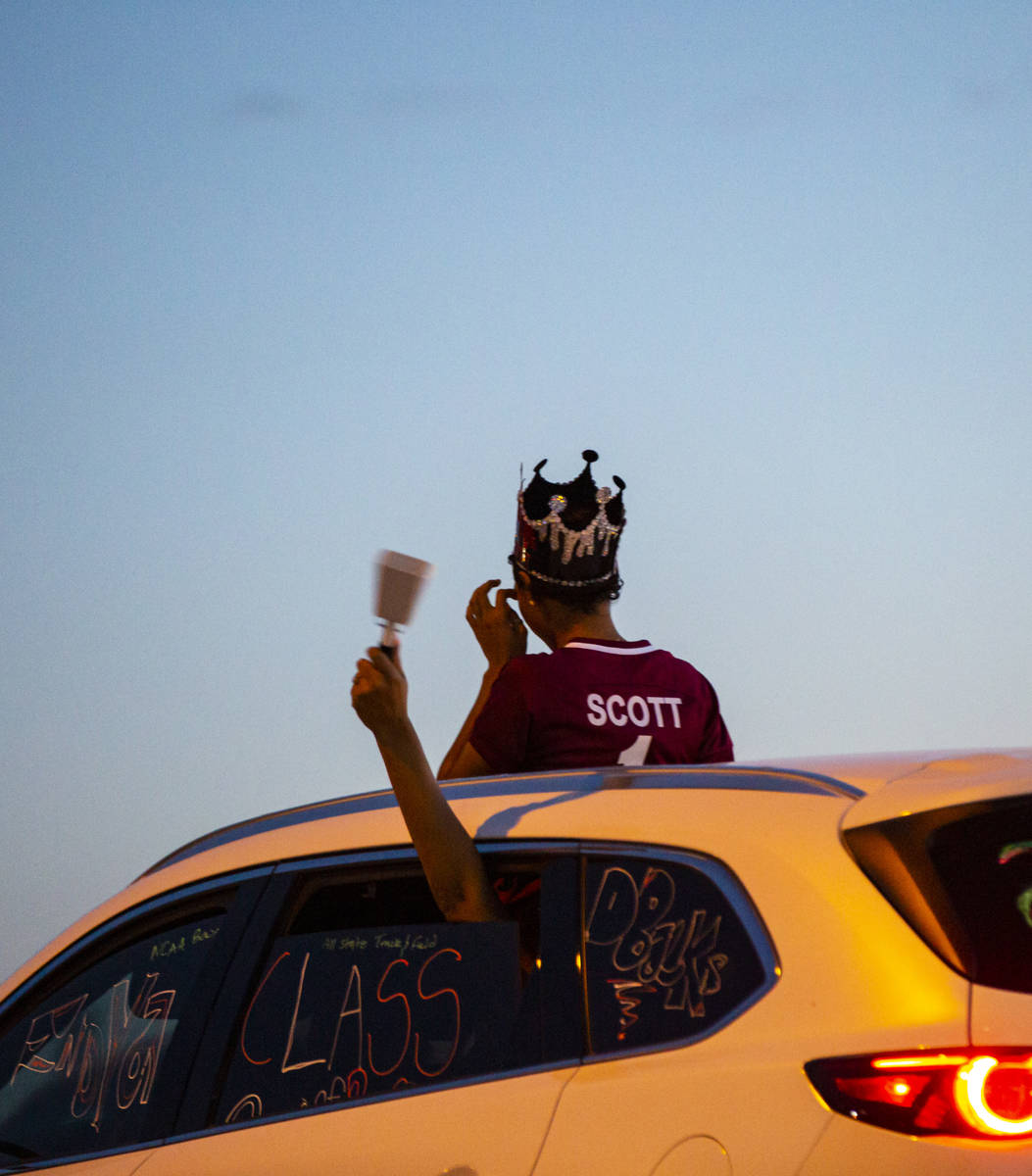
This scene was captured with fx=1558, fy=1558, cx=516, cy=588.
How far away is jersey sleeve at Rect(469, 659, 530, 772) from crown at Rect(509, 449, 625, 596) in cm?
47

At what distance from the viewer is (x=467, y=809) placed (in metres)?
3.09

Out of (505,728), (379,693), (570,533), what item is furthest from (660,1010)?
(570,533)

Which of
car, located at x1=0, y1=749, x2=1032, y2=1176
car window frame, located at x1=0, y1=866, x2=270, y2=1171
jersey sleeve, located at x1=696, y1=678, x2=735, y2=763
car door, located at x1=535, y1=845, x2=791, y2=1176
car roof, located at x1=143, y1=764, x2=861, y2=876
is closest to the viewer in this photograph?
car, located at x1=0, y1=749, x2=1032, y2=1176

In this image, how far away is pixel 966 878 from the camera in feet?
7.48

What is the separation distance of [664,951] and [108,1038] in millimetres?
1627

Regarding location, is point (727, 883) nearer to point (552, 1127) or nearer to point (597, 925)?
point (597, 925)

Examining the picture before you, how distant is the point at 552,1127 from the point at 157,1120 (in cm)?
116

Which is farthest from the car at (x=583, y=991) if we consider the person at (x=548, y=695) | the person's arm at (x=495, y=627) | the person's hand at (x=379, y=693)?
the person's arm at (x=495, y=627)

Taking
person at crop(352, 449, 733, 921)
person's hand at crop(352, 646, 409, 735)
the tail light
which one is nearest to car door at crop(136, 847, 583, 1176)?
person at crop(352, 449, 733, 921)

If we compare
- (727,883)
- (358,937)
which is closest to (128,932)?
(358,937)

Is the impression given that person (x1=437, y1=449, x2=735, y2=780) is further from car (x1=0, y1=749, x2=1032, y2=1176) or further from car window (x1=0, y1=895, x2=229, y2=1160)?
car window (x1=0, y1=895, x2=229, y2=1160)

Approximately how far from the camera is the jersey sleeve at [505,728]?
3.72 m

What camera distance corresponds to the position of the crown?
417 cm

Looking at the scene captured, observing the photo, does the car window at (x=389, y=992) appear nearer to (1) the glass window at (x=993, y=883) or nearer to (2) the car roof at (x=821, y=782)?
(2) the car roof at (x=821, y=782)
